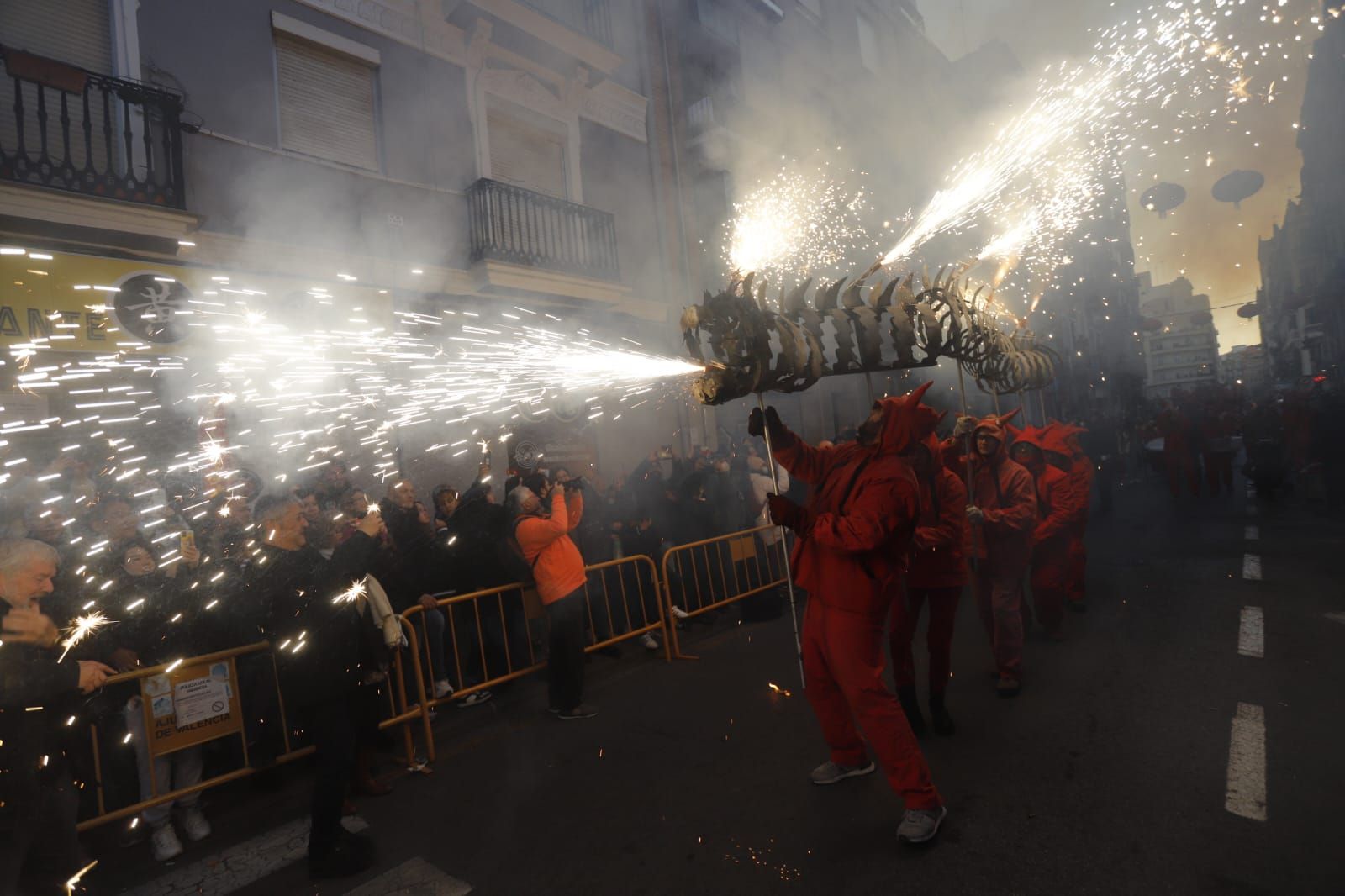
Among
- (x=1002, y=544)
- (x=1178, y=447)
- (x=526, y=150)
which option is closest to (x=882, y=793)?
(x=1002, y=544)

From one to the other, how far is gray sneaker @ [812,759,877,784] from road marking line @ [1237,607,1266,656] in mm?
3336

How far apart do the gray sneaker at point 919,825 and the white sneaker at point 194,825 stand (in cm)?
361

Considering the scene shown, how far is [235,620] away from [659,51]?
12762mm

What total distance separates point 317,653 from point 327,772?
56cm

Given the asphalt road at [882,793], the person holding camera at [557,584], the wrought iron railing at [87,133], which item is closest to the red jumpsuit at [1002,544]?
the asphalt road at [882,793]

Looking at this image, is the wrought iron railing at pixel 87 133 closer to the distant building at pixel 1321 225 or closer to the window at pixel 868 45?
the window at pixel 868 45

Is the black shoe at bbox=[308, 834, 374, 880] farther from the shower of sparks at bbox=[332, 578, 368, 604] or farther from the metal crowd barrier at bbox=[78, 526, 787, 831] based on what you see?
the shower of sparks at bbox=[332, 578, 368, 604]

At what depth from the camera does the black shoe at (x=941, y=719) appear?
162 inches

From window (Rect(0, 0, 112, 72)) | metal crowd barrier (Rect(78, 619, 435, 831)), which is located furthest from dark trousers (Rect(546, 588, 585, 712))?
window (Rect(0, 0, 112, 72))

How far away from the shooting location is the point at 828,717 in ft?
11.6

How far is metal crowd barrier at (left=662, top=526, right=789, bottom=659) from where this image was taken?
7.07 meters

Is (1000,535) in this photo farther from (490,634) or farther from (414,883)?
(414,883)

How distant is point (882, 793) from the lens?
3.48 metres

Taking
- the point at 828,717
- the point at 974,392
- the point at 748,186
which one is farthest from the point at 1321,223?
the point at 828,717
